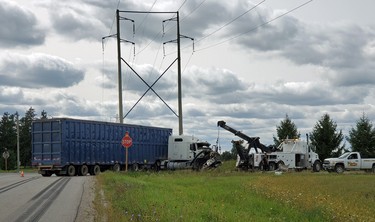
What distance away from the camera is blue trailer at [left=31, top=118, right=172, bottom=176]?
38.2 meters

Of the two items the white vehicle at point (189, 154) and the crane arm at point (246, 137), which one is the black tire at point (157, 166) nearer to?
the white vehicle at point (189, 154)

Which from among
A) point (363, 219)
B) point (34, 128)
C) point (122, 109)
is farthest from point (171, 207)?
point (122, 109)

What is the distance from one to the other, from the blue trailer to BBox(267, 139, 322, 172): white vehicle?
11.1 meters

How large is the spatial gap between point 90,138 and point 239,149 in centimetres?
1231

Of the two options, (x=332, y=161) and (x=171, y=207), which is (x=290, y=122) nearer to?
(x=332, y=161)

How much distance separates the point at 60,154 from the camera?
3788 centimetres

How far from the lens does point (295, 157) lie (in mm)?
44812

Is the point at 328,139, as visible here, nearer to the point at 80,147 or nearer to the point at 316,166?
the point at 316,166

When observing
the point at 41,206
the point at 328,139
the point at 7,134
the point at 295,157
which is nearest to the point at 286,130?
the point at 328,139

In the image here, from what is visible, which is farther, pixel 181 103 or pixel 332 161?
pixel 181 103

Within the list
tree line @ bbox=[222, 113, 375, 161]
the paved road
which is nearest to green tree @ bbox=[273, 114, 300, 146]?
tree line @ bbox=[222, 113, 375, 161]

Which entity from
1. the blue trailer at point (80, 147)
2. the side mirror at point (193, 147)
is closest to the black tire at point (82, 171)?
the blue trailer at point (80, 147)

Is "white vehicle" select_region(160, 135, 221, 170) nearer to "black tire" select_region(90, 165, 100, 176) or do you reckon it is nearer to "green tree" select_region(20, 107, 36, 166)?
"black tire" select_region(90, 165, 100, 176)

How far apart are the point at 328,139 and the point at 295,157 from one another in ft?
63.8
